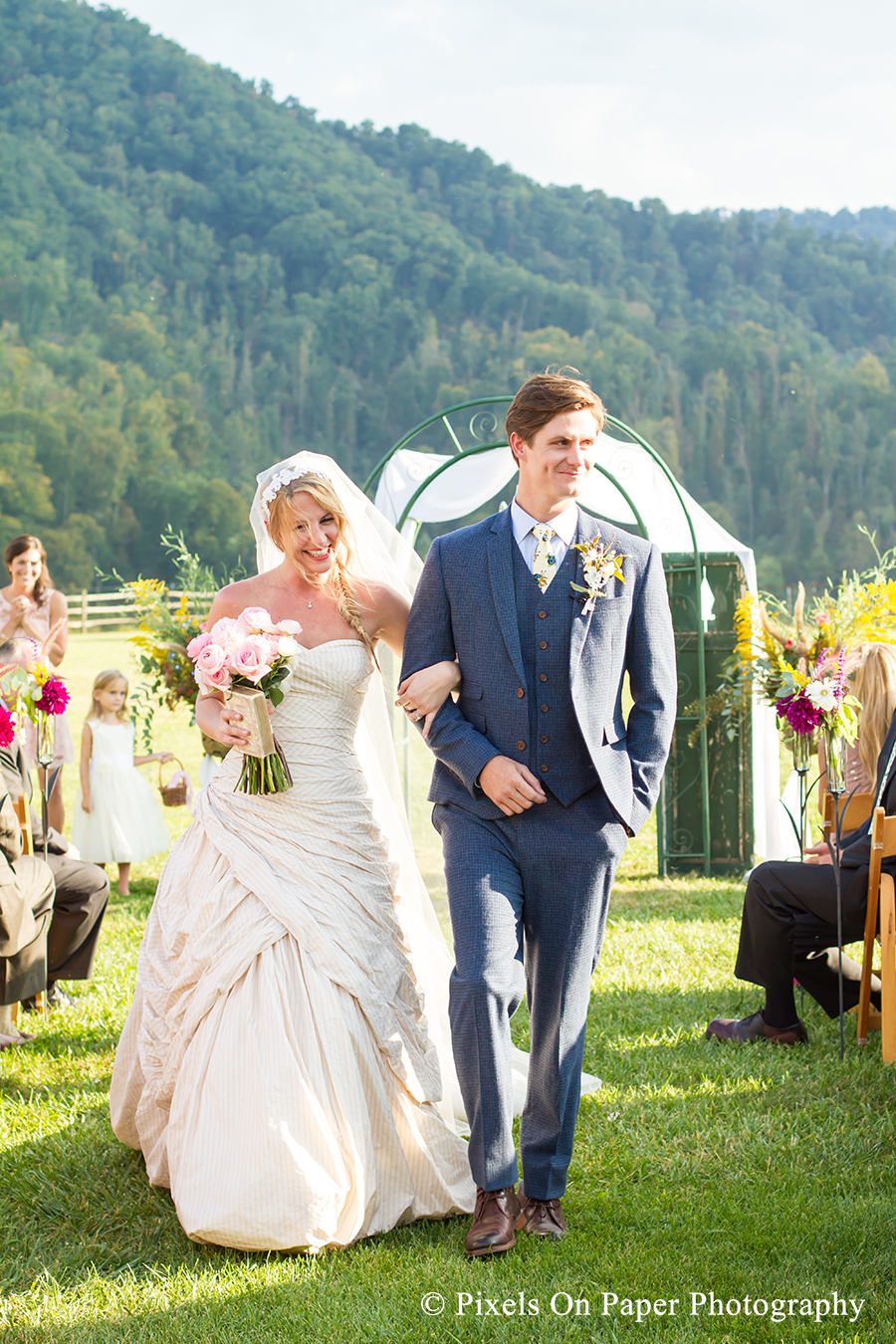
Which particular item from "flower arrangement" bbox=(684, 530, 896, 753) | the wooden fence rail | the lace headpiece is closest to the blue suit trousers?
the lace headpiece

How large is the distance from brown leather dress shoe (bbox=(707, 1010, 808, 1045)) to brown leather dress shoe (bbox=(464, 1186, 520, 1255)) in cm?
197

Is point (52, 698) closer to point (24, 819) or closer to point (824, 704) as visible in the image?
point (24, 819)

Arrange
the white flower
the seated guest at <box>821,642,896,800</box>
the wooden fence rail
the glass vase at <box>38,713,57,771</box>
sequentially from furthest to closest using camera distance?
1. the wooden fence rail
2. the glass vase at <box>38,713,57,771</box>
3. the seated guest at <box>821,642,896,800</box>
4. the white flower

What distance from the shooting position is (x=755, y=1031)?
4824 millimetres

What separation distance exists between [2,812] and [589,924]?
255 cm

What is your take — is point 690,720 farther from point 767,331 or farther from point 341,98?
point 341,98

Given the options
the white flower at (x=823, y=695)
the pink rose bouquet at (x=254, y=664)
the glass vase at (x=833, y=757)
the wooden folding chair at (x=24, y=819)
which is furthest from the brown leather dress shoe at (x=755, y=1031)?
the wooden folding chair at (x=24, y=819)

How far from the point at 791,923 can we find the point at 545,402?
2546 mm

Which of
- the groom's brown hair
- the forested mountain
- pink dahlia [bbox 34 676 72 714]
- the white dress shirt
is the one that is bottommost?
pink dahlia [bbox 34 676 72 714]

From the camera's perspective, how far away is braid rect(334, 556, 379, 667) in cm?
381

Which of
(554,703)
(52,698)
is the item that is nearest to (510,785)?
(554,703)

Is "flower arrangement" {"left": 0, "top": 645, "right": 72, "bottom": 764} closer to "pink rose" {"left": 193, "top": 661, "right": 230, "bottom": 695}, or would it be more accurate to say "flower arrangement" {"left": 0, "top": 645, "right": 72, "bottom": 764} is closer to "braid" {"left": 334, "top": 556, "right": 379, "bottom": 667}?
"braid" {"left": 334, "top": 556, "right": 379, "bottom": 667}

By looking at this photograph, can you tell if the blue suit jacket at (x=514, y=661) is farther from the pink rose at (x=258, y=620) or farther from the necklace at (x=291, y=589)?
the necklace at (x=291, y=589)

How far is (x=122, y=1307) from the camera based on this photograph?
2924 mm
